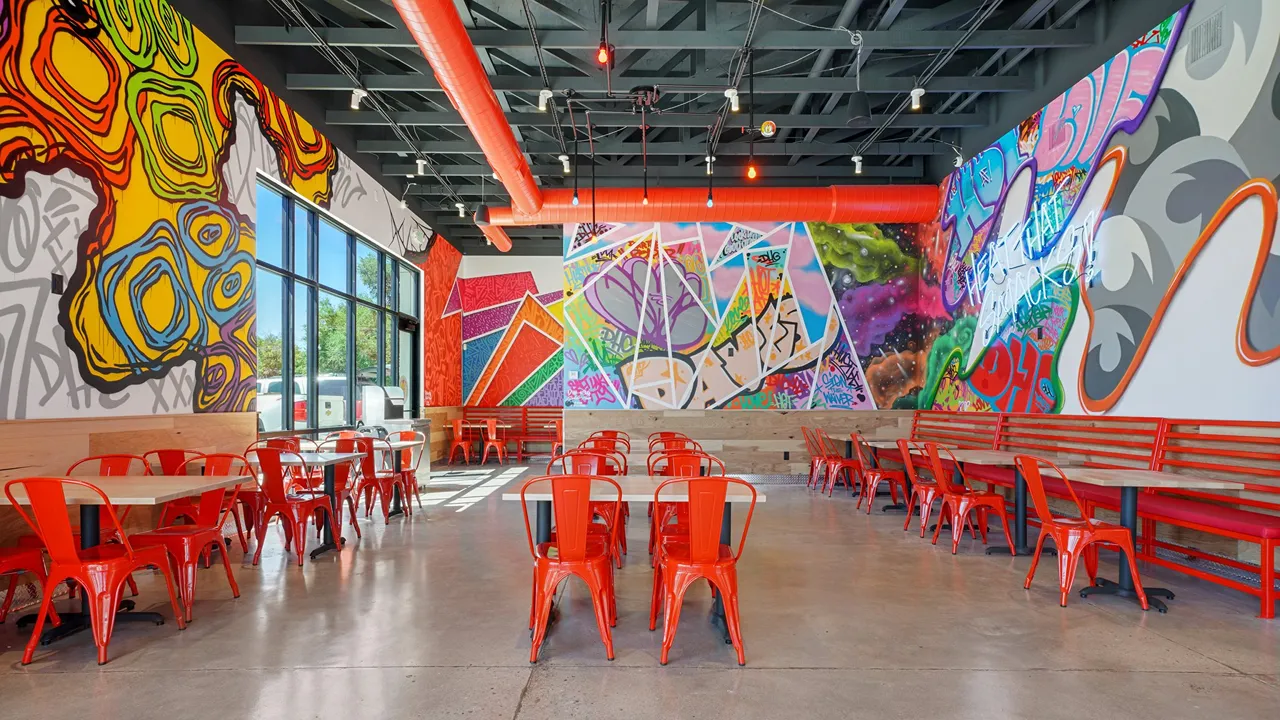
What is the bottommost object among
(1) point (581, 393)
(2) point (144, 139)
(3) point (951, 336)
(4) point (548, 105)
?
(1) point (581, 393)

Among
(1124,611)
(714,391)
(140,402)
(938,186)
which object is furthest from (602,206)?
(1124,611)

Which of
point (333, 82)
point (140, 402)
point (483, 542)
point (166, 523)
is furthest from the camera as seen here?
point (333, 82)

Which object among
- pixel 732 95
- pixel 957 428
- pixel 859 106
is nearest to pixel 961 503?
pixel 957 428

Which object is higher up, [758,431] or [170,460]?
[170,460]

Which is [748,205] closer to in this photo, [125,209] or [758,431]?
[758,431]

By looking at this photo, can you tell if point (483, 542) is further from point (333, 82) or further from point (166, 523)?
point (333, 82)

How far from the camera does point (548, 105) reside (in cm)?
783

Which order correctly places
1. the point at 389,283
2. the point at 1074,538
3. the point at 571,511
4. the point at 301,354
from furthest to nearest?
1. the point at 389,283
2. the point at 301,354
3. the point at 1074,538
4. the point at 571,511

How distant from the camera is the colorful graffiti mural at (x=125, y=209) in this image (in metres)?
4.44

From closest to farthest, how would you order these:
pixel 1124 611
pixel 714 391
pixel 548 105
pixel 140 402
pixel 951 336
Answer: pixel 1124 611 → pixel 140 402 → pixel 548 105 → pixel 951 336 → pixel 714 391

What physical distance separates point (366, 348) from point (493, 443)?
11.0 feet

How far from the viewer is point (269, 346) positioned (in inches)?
303

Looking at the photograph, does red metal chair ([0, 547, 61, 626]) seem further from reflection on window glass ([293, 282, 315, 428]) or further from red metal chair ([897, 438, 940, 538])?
red metal chair ([897, 438, 940, 538])

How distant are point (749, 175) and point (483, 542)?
4.77 meters
